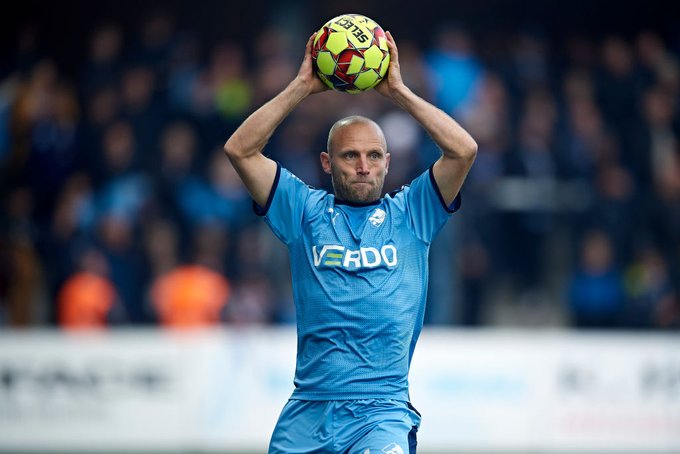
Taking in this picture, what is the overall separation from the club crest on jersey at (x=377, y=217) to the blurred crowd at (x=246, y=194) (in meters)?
7.75

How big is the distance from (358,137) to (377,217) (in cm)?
46

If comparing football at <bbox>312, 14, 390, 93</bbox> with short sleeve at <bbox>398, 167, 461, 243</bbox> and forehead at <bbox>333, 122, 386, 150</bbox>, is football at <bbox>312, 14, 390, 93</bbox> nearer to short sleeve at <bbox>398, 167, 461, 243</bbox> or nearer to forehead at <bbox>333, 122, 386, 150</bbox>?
forehead at <bbox>333, 122, 386, 150</bbox>

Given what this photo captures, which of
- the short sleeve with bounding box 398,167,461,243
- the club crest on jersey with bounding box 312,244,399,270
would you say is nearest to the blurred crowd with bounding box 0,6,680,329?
the short sleeve with bounding box 398,167,461,243

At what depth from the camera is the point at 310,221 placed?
668 cm

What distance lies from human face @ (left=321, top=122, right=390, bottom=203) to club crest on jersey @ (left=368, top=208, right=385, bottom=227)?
7 centimetres

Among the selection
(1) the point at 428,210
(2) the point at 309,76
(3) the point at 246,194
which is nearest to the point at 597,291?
(3) the point at 246,194

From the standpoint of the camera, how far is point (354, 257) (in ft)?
21.4

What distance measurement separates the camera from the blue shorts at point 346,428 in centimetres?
615

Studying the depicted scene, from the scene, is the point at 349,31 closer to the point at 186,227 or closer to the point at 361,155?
the point at 361,155

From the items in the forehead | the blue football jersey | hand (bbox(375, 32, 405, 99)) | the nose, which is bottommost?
the blue football jersey

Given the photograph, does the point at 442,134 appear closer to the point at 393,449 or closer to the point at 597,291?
the point at 393,449

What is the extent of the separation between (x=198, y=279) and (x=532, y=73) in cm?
566

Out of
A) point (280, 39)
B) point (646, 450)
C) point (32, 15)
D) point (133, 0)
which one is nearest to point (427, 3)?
point (280, 39)

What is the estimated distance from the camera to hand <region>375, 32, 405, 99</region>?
6.62 m
